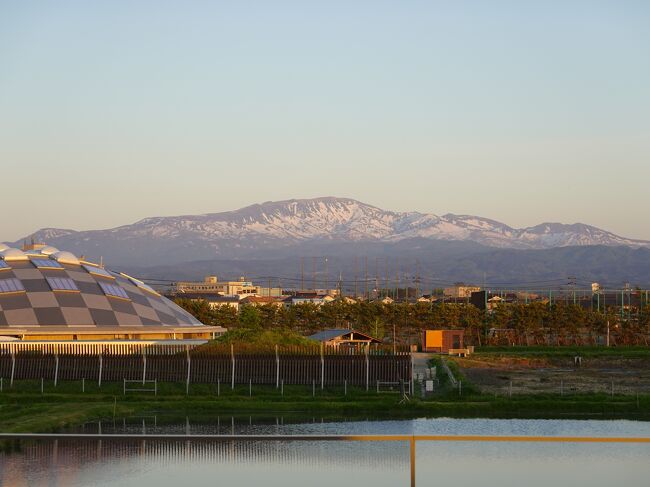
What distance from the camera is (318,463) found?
32.1 meters

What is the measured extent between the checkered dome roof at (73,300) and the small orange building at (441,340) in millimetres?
32888

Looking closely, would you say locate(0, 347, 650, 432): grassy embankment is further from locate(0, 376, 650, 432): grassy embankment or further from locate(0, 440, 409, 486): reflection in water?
locate(0, 440, 409, 486): reflection in water

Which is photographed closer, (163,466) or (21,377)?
(163,466)

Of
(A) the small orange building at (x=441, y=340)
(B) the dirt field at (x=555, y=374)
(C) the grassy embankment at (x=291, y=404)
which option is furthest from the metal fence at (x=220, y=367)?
(A) the small orange building at (x=441, y=340)

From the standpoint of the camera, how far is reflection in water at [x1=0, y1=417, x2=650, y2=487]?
29.4m

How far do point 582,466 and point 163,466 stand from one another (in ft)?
37.9

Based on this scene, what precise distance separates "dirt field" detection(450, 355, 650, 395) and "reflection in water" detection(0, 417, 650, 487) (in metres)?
21.6

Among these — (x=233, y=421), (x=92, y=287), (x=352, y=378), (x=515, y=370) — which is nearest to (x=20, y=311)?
(x=92, y=287)

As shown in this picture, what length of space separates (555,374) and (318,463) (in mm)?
45271

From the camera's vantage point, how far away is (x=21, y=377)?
55469mm

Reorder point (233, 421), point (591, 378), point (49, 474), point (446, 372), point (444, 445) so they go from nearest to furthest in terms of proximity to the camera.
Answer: point (49, 474), point (444, 445), point (233, 421), point (446, 372), point (591, 378)

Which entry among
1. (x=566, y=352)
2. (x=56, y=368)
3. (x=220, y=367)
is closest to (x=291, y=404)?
(x=220, y=367)

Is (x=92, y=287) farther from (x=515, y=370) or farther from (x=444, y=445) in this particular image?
(x=444, y=445)

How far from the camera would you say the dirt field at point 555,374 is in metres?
60.6
